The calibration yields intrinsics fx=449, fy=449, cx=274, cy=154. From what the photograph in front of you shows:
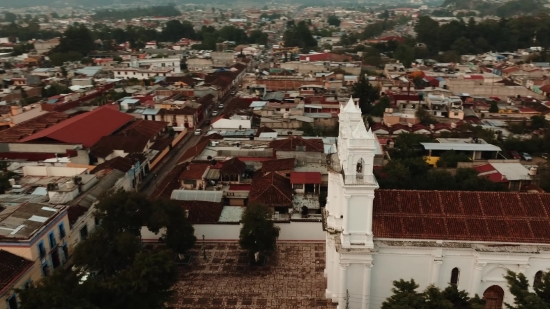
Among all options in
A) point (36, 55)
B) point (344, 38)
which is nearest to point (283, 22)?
point (344, 38)

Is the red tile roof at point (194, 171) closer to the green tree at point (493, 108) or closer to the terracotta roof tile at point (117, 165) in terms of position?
the terracotta roof tile at point (117, 165)

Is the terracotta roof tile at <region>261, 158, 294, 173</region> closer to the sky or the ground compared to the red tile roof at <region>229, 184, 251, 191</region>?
closer to the sky

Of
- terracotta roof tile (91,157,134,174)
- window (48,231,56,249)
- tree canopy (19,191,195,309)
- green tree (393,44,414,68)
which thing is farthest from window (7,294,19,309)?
green tree (393,44,414,68)

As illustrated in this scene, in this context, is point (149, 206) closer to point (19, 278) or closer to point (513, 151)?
point (19, 278)

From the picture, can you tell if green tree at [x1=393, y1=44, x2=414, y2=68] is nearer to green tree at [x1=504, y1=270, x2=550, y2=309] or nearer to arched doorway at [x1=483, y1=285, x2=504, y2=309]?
arched doorway at [x1=483, y1=285, x2=504, y2=309]

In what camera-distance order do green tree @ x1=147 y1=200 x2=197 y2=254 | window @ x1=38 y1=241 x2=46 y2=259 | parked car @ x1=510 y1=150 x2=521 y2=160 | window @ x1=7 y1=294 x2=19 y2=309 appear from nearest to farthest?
window @ x1=7 y1=294 x2=19 y2=309, window @ x1=38 y1=241 x2=46 y2=259, green tree @ x1=147 y1=200 x2=197 y2=254, parked car @ x1=510 y1=150 x2=521 y2=160

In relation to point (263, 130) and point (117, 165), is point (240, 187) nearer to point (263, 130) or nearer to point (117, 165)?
point (117, 165)
